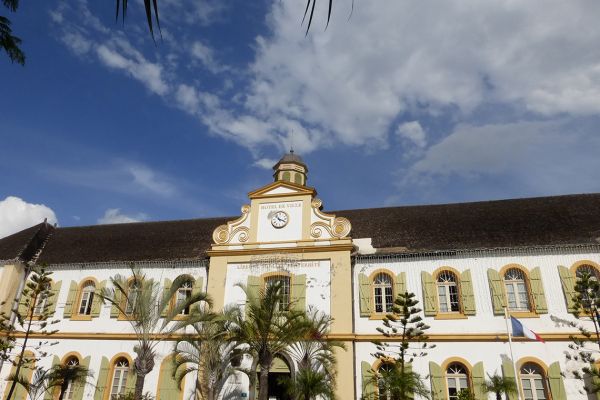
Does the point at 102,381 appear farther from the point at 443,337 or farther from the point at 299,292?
the point at 443,337

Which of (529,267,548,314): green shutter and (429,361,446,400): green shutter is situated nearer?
(429,361,446,400): green shutter

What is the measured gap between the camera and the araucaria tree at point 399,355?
51.0 feet

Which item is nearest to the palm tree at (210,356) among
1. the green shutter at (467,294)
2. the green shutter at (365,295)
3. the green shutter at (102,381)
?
the green shutter at (102,381)

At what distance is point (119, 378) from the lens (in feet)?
67.9

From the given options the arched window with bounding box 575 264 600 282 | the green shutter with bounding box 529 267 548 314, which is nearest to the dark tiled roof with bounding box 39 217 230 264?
the green shutter with bounding box 529 267 548 314

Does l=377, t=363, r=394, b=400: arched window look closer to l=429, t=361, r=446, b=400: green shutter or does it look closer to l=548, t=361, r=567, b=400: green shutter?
l=429, t=361, r=446, b=400: green shutter

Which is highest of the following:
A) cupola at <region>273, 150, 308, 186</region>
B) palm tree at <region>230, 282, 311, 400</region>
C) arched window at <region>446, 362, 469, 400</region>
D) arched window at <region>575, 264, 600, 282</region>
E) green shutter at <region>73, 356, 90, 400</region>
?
cupola at <region>273, 150, 308, 186</region>

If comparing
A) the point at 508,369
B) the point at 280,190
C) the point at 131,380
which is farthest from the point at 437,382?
the point at 131,380

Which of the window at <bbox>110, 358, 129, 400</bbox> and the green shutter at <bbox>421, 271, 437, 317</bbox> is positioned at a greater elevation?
the green shutter at <bbox>421, 271, 437, 317</bbox>

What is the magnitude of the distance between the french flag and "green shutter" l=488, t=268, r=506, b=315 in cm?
57

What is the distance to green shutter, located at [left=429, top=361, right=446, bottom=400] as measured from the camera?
17.3 meters

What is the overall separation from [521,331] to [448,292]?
295cm

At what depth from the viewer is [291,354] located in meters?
18.5

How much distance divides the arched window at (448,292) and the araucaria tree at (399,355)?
1476 mm
